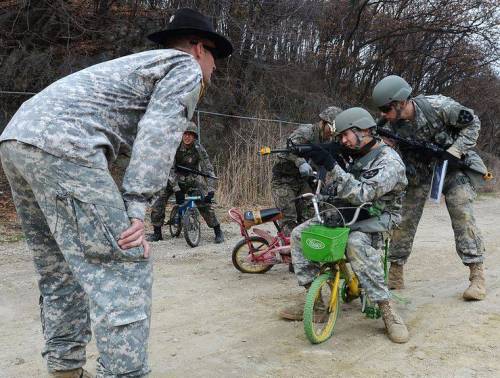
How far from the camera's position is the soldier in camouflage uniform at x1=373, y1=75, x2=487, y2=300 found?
525 centimetres

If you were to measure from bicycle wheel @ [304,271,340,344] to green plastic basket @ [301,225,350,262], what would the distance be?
22cm

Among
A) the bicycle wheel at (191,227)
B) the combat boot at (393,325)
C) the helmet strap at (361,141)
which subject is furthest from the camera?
the bicycle wheel at (191,227)

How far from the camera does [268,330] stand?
4.44 meters

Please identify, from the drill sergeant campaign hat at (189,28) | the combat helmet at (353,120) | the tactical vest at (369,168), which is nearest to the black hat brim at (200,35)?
the drill sergeant campaign hat at (189,28)

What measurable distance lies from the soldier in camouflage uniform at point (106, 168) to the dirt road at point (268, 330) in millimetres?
1342

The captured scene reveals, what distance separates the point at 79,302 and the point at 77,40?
11.3m

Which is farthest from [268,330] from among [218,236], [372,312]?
[218,236]

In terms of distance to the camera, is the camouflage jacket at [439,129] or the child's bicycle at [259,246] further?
the child's bicycle at [259,246]

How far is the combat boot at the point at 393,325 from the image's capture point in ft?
13.7

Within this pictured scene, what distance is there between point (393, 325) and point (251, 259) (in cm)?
244

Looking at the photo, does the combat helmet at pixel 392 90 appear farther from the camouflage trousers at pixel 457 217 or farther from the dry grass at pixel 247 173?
the dry grass at pixel 247 173

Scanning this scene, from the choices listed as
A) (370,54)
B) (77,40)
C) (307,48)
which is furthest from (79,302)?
(370,54)

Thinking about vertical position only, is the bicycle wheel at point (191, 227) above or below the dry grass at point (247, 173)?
below

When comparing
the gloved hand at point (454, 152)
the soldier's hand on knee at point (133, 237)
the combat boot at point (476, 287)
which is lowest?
A: the combat boot at point (476, 287)
